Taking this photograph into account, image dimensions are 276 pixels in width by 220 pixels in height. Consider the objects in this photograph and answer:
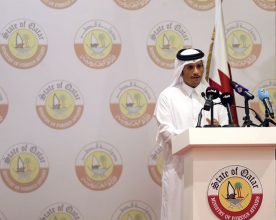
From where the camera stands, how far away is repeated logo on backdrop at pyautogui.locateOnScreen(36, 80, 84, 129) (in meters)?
4.03

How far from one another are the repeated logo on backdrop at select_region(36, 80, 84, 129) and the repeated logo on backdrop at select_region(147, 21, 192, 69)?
751mm

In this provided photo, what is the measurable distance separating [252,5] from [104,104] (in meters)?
1.60

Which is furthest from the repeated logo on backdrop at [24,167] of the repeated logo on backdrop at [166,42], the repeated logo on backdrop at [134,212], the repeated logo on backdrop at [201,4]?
the repeated logo on backdrop at [201,4]

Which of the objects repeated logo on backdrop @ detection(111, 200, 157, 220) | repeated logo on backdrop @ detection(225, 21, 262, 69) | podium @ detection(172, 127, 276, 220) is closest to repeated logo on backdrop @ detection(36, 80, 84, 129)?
repeated logo on backdrop @ detection(111, 200, 157, 220)

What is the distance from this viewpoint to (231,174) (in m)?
2.17

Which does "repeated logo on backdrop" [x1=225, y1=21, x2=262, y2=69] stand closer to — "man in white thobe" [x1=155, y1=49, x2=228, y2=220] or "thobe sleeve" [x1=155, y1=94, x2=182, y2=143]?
"man in white thobe" [x1=155, y1=49, x2=228, y2=220]

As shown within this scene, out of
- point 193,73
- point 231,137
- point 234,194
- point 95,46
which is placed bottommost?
point 234,194

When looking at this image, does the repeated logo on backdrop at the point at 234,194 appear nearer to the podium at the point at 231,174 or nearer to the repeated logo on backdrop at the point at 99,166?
the podium at the point at 231,174

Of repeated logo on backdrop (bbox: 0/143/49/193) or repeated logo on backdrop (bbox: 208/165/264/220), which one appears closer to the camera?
repeated logo on backdrop (bbox: 208/165/264/220)

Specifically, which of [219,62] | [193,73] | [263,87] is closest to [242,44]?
[263,87]

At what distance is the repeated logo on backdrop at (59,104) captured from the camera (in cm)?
403

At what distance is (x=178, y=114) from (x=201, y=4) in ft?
4.20

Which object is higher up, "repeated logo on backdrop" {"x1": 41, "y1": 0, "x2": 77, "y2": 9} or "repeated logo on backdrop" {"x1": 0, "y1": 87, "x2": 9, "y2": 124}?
"repeated logo on backdrop" {"x1": 41, "y1": 0, "x2": 77, "y2": 9}

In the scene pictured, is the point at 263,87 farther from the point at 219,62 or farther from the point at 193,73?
the point at 193,73
